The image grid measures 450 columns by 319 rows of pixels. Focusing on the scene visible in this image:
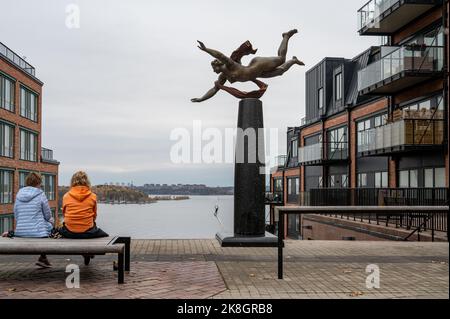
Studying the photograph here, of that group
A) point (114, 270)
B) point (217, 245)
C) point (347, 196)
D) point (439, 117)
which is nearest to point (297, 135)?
point (347, 196)

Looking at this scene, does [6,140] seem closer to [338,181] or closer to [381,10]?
[338,181]

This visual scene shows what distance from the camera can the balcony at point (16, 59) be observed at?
1644 inches

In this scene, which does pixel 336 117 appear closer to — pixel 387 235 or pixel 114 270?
pixel 387 235

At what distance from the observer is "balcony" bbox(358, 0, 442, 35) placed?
74.8 feet

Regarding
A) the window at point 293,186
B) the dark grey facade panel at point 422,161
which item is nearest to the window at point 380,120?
the dark grey facade panel at point 422,161

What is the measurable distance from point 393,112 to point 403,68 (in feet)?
7.88

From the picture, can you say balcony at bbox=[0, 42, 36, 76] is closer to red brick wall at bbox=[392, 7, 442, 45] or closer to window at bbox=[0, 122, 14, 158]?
window at bbox=[0, 122, 14, 158]

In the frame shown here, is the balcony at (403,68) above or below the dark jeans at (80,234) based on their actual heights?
above

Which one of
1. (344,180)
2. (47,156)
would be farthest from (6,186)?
(344,180)

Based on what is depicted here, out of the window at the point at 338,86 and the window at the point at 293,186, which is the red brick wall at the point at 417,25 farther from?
the window at the point at 293,186

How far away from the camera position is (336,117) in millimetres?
36531

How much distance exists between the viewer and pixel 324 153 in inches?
1467

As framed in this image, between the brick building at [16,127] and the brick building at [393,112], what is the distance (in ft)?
77.1

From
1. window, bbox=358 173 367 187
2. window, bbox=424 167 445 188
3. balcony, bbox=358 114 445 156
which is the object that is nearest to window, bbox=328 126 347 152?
window, bbox=358 173 367 187
